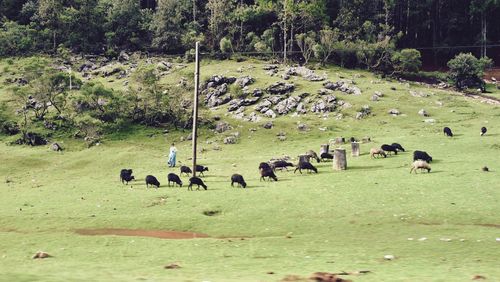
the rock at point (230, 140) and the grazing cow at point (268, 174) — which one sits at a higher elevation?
the rock at point (230, 140)

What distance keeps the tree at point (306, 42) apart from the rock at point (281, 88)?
619 inches

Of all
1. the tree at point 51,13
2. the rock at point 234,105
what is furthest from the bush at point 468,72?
the tree at point 51,13

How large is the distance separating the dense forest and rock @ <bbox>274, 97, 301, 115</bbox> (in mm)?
18841

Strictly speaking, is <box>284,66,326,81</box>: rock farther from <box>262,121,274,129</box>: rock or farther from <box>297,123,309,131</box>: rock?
<box>297,123,309,131</box>: rock

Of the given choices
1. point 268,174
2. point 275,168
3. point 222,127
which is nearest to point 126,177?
point 268,174

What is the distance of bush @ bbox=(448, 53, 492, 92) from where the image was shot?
6856 cm

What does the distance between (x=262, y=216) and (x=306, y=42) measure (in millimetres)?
56939

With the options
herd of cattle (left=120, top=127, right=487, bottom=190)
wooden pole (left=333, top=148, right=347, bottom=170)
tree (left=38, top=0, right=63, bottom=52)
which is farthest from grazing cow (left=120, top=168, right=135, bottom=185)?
tree (left=38, top=0, right=63, bottom=52)

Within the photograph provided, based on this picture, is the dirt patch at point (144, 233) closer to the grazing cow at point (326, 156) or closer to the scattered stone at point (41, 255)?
the scattered stone at point (41, 255)

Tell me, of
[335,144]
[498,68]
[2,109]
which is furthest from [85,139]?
[498,68]

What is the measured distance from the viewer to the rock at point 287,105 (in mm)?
58469

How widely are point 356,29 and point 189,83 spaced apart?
3275cm

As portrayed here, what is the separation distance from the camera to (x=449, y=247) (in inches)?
716

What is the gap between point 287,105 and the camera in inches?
2329
